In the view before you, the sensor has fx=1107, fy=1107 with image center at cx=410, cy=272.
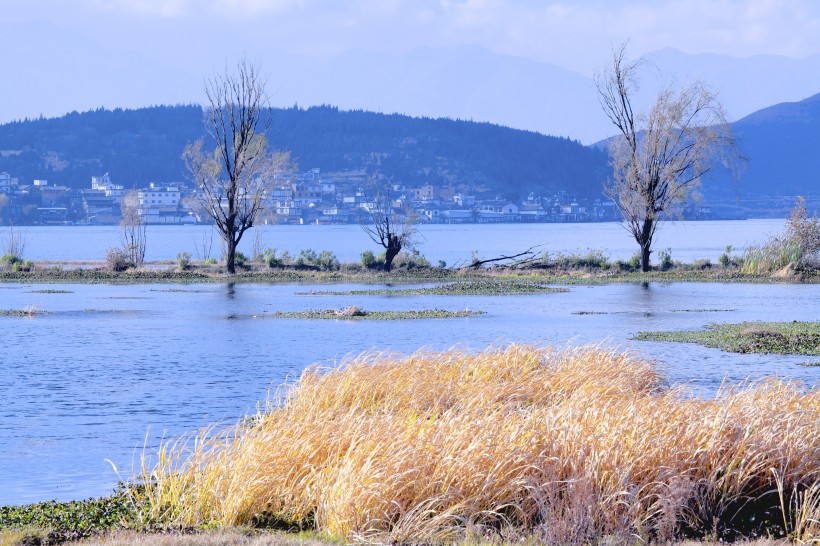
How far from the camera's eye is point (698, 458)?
11836 millimetres

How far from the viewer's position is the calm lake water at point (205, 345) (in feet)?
56.1

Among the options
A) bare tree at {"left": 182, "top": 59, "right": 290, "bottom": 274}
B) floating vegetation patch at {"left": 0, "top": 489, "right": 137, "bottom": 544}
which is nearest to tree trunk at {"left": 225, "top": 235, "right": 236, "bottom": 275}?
bare tree at {"left": 182, "top": 59, "right": 290, "bottom": 274}

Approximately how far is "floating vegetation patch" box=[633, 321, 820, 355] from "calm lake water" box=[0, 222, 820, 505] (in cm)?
84

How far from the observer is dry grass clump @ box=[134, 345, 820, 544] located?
1079 cm

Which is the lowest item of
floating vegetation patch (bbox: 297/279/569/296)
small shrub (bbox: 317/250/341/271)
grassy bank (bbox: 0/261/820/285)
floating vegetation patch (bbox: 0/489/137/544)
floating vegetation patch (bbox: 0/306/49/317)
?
floating vegetation patch (bbox: 0/489/137/544)

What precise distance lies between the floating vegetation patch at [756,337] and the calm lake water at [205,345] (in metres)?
0.84

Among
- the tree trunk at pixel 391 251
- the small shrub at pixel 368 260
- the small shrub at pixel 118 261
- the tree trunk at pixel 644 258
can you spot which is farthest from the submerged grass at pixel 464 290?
the small shrub at pixel 118 261

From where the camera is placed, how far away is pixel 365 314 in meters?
36.9

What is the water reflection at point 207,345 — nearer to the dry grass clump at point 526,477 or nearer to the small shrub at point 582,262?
the dry grass clump at point 526,477

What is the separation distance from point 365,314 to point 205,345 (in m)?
8.15

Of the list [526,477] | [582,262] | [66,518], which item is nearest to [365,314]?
[582,262]

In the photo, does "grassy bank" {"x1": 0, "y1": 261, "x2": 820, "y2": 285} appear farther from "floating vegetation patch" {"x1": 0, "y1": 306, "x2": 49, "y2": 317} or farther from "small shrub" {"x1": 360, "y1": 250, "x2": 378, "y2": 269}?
"floating vegetation patch" {"x1": 0, "y1": 306, "x2": 49, "y2": 317}

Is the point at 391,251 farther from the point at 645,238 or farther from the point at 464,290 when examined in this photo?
the point at 645,238

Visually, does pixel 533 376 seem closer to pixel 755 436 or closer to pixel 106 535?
pixel 755 436
